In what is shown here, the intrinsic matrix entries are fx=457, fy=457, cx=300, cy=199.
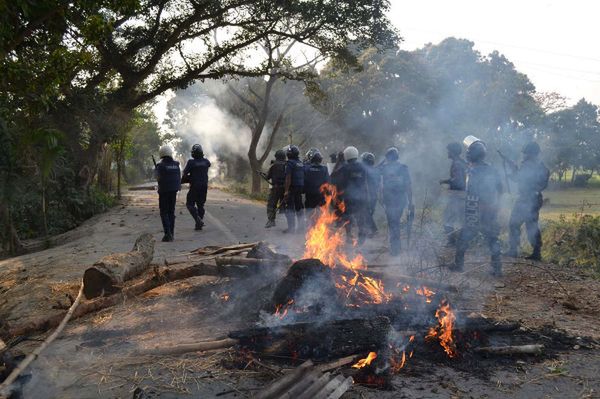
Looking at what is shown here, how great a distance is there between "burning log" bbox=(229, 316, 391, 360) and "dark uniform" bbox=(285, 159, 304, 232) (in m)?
7.16

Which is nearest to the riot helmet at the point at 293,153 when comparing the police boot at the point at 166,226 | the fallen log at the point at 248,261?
the police boot at the point at 166,226

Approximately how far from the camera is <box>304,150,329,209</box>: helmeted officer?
37.0ft

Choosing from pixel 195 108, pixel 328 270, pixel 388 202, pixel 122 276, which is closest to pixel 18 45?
pixel 122 276

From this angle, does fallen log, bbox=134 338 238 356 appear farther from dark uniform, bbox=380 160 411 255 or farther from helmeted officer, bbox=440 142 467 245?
helmeted officer, bbox=440 142 467 245

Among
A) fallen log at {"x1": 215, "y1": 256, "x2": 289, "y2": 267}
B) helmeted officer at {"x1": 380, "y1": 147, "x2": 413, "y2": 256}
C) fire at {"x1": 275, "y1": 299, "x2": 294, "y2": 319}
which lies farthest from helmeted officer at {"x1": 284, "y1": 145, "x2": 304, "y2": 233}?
fire at {"x1": 275, "y1": 299, "x2": 294, "y2": 319}

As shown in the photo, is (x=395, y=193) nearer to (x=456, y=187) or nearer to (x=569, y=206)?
(x=456, y=187)

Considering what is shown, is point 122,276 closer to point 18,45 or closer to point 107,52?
point 18,45

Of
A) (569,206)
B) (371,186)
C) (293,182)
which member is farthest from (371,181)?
(569,206)

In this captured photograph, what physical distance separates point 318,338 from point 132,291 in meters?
3.25

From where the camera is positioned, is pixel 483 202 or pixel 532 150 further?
pixel 532 150

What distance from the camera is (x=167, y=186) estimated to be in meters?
10.3

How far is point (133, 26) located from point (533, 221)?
557 inches

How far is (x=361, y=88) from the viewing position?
31000 mm

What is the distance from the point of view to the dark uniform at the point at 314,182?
37.1 feet
